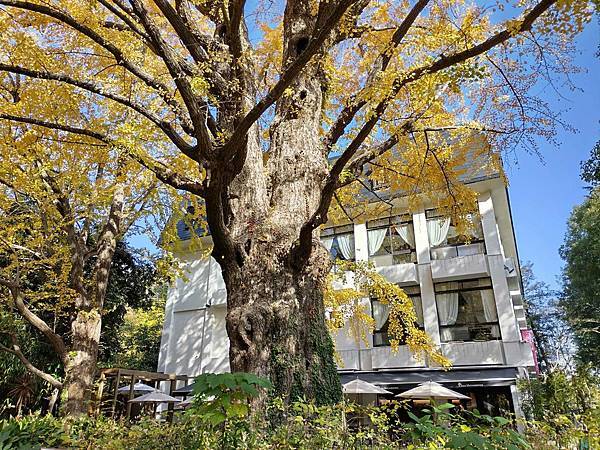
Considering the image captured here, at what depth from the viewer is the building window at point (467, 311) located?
12.3 metres

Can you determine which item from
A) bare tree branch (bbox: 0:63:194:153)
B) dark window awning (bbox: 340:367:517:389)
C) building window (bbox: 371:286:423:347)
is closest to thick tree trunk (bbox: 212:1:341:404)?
bare tree branch (bbox: 0:63:194:153)

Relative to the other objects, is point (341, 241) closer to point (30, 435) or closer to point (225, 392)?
point (30, 435)

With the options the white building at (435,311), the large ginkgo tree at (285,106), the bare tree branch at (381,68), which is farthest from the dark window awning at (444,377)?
the bare tree branch at (381,68)

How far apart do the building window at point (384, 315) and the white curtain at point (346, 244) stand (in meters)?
2.09

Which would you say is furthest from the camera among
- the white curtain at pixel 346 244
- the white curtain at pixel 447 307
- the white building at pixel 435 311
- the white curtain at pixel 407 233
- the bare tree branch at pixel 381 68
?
the white curtain at pixel 346 244

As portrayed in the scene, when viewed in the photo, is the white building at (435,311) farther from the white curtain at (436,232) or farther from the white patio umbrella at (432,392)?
the white patio umbrella at (432,392)

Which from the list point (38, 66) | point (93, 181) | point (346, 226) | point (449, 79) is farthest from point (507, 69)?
point (346, 226)

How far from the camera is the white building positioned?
38.1ft

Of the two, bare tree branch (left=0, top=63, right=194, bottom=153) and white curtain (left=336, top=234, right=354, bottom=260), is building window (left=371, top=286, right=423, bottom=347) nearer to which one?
white curtain (left=336, top=234, right=354, bottom=260)

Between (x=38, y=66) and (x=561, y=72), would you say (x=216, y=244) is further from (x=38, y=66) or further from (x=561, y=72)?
(x=561, y=72)

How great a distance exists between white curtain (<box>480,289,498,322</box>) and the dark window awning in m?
1.58

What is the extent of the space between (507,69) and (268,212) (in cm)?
304

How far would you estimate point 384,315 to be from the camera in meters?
13.7

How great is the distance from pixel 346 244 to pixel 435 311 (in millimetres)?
4127
